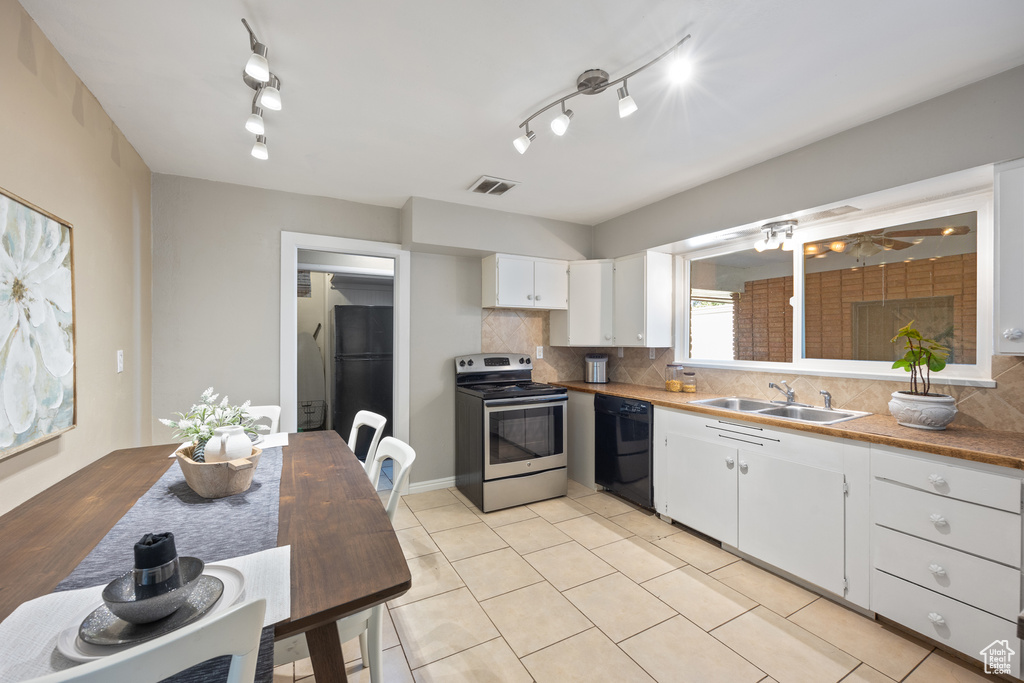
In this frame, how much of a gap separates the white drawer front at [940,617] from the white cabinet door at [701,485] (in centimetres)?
71

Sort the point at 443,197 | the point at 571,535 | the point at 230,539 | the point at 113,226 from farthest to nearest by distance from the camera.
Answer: the point at 443,197 < the point at 571,535 < the point at 113,226 < the point at 230,539

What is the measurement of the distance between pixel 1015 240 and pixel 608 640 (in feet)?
7.61

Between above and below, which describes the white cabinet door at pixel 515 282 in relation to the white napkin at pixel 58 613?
above

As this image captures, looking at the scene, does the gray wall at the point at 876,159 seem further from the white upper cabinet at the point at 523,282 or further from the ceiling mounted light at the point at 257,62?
the ceiling mounted light at the point at 257,62

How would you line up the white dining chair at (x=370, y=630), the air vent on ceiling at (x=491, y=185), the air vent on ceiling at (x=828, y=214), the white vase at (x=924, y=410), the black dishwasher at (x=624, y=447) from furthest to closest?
the black dishwasher at (x=624, y=447), the air vent on ceiling at (x=491, y=185), the air vent on ceiling at (x=828, y=214), the white vase at (x=924, y=410), the white dining chair at (x=370, y=630)

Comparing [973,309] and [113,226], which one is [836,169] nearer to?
[973,309]

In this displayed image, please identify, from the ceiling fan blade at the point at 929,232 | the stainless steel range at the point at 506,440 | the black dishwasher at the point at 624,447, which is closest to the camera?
the ceiling fan blade at the point at 929,232

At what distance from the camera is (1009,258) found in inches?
67.7

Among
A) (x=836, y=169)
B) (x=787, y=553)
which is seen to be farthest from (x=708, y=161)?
(x=787, y=553)

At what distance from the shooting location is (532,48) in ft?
5.31

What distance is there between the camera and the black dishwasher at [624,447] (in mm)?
3064

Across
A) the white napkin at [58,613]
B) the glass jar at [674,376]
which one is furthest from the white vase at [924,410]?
the white napkin at [58,613]

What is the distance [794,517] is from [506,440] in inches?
72.9

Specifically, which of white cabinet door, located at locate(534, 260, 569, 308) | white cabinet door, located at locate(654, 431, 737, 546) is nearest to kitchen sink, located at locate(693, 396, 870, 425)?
white cabinet door, located at locate(654, 431, 737, 546)
